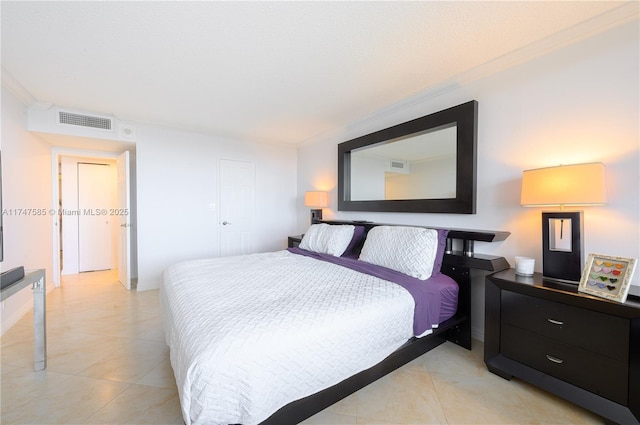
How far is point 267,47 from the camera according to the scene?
2051 millimetres

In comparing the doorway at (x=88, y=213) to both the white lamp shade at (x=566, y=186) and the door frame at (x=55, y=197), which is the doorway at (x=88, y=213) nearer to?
the door frame at (x=55, y=197)

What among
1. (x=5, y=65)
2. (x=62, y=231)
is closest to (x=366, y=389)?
(x=5, y=65)

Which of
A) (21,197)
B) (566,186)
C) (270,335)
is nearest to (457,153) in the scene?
(566,186)

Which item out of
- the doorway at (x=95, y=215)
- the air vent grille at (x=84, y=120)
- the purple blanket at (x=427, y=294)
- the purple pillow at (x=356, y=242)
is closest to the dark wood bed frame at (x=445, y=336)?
the purple blanket at (x=427, y=294)

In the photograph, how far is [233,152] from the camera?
14.9 ft

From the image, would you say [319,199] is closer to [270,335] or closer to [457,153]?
[457,153]

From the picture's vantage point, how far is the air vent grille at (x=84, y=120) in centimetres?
331

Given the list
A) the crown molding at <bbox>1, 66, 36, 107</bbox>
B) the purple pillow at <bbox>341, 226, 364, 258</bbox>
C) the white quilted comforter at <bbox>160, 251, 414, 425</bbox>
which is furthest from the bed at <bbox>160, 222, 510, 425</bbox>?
the crown molding at <bbox>1, 66, 36, 107</bbox>

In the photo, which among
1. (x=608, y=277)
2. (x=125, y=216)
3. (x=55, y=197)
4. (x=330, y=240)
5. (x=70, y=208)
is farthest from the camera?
(x=70, y=208)

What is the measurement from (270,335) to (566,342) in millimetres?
1744

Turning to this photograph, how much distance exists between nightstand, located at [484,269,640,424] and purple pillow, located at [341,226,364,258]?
1.44 meters

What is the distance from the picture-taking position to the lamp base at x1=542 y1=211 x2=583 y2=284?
5.61ft

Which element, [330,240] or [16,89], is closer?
[16,89]

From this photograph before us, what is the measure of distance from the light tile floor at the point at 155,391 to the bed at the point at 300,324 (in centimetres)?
16
